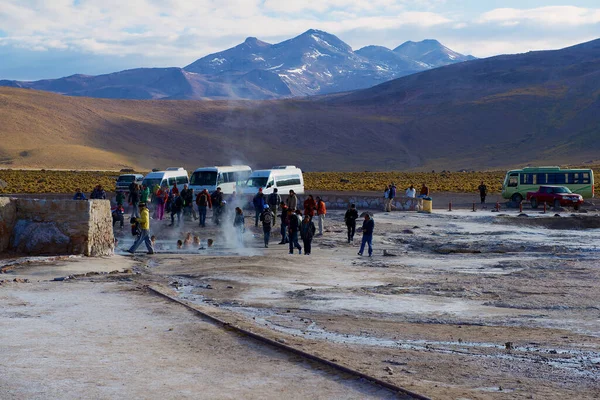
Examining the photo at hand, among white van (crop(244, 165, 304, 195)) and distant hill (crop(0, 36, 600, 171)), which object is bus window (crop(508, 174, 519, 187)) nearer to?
white van (crop(244, 165, 304, 195))

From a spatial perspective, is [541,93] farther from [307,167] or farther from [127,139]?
[127,139]

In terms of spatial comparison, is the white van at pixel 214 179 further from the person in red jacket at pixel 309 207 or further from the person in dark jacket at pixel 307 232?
the person in dark jacket at pixel 307 232

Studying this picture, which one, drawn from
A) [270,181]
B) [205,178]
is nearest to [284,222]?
[270,181]

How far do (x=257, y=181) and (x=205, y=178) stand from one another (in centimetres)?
271

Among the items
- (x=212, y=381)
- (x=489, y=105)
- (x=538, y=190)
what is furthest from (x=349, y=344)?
(x=489, y=105)

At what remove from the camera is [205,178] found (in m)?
40.3

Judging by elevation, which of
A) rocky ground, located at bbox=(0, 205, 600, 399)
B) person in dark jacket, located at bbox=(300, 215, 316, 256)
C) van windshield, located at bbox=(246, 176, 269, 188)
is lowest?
rocky ground, located at bbox=(0, 205, 600, 399)

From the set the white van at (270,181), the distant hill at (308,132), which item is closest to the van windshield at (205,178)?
the white van at (270,181)

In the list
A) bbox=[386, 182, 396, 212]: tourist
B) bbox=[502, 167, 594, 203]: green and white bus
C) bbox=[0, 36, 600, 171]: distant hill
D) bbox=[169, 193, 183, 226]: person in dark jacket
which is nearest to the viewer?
bbox=[169, 193, 183, 226]: person in dark jacket

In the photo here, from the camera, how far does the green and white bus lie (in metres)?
44.3

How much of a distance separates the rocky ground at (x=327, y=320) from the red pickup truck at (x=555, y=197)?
17.4 metres

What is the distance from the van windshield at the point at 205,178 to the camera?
4000 cm

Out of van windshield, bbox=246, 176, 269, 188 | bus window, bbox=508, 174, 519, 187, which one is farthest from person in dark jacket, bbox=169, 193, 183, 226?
bus window, bbox=508, 174, 519, 187

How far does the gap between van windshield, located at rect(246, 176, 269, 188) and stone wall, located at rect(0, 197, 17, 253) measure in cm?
1902
